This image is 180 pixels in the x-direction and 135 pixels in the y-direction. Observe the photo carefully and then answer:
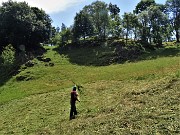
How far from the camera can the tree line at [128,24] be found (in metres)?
85.4

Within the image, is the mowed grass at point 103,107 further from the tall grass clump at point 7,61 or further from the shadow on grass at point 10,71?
the tall grass clump at point 7,61

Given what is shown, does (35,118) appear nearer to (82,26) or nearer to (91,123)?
(91,123)

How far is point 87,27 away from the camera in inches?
3583

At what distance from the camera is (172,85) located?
26859mm

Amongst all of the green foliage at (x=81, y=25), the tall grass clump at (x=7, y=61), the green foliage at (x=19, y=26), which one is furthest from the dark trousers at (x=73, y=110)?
the green foliage at (x=81, y=25)

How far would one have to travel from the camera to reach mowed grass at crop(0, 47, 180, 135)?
19.6 m

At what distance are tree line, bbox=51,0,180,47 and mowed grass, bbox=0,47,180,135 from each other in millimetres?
36209

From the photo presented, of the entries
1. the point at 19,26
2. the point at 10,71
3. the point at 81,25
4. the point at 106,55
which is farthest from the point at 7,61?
the point at 81,25

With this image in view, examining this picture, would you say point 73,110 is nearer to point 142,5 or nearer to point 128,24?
point 128,24

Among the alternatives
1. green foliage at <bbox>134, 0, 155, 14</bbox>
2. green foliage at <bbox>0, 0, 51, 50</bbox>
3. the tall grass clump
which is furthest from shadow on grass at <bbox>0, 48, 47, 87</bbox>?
green foliage at <bbox>134, 0, 155, 14</bbox>

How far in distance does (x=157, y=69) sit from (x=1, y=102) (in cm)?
2190

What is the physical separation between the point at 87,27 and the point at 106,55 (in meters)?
21.6

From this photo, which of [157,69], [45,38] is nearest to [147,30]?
[45,38]

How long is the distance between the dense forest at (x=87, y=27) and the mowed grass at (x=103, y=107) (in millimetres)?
28815
